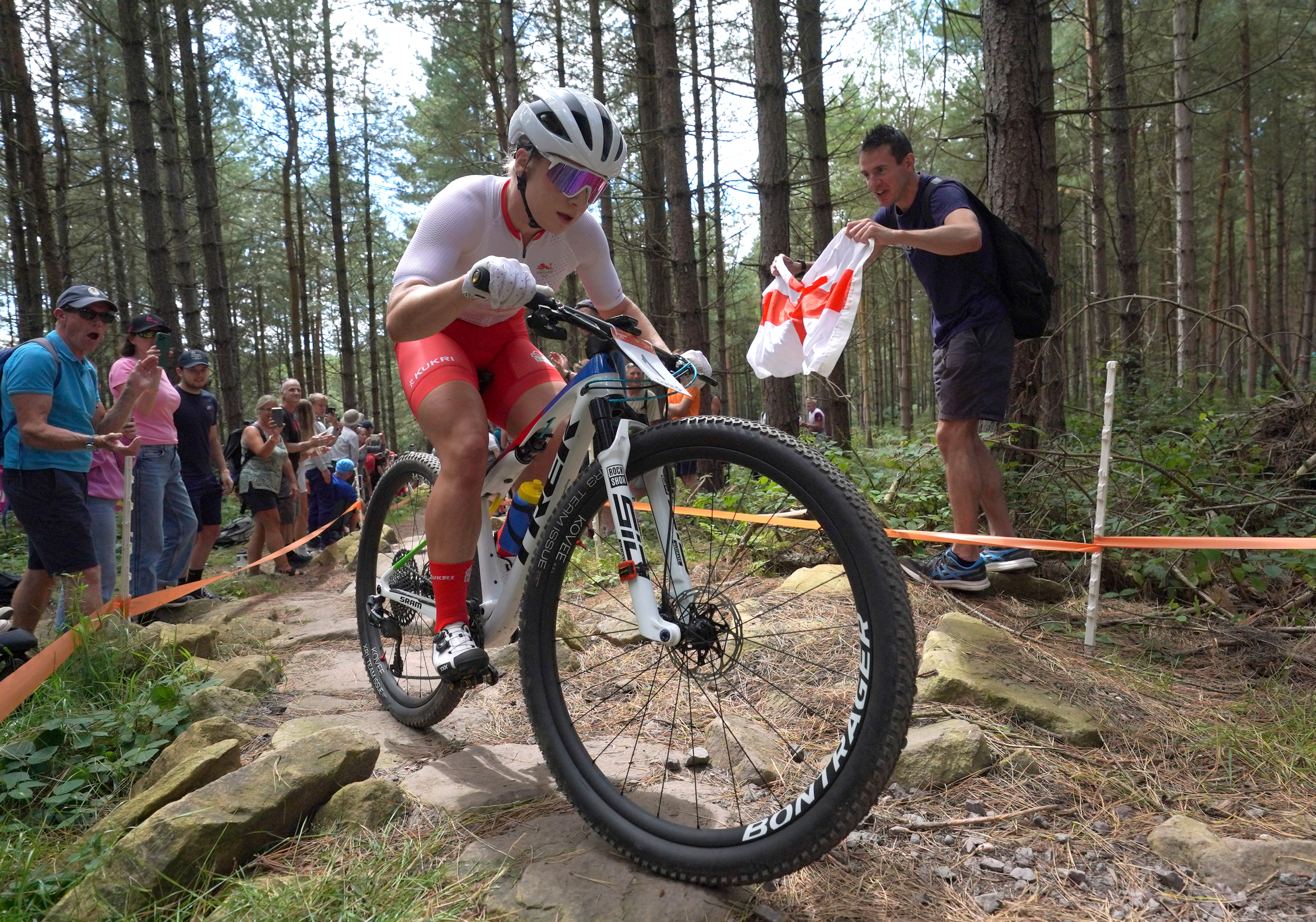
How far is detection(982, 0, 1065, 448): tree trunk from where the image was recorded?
5.00 m

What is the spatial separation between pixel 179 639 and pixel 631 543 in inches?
116

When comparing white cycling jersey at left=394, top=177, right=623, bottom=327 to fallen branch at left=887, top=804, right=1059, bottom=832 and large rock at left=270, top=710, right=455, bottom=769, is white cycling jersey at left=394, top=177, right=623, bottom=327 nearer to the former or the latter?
large rock at left=270, top=710, right=455, bottom=769

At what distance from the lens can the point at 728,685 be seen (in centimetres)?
288

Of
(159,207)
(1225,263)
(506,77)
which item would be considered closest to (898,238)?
(159,207)

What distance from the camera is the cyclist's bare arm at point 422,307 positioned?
2.26m

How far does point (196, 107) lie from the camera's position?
12.9 meters

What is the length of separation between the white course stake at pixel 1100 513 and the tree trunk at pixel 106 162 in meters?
11.1

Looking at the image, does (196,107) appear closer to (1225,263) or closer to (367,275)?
(367,275)

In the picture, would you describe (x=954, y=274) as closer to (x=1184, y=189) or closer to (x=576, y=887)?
(x=576, y=887)

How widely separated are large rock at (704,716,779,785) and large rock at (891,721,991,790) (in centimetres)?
36

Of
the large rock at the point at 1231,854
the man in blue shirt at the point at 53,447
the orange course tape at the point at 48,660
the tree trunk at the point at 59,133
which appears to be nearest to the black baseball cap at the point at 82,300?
the man in blue shirt at the point at 53,447

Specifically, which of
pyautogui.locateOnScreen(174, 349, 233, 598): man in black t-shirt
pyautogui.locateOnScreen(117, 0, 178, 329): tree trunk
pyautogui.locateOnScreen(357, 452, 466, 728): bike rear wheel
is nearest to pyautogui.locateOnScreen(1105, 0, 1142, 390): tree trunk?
pyautogui.locateOnScreen(357, 452, 466, 728): bike rear wheel

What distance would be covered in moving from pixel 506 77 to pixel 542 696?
12.0 meters

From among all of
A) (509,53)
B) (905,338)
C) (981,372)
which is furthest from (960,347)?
(905,338)
